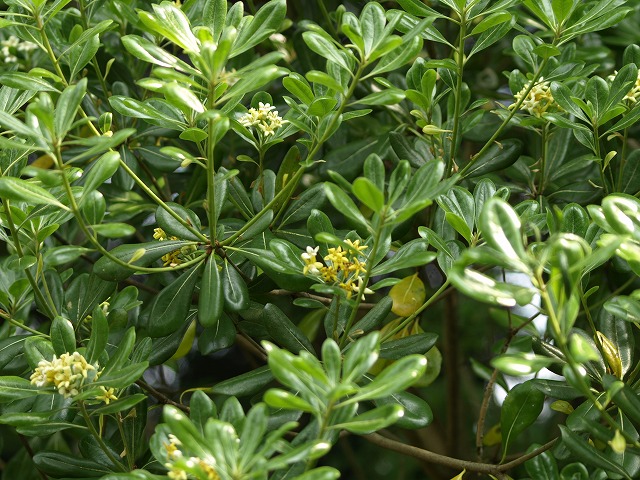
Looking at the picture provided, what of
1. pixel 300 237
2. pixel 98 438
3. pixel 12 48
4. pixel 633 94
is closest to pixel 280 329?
pixel 300 237

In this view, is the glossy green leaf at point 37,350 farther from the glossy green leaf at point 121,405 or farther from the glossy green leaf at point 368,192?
the glossy green leaf at point 368,192

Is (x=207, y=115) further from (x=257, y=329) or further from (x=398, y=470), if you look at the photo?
(x=398, y=470)

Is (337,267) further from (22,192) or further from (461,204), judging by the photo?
(22,192)

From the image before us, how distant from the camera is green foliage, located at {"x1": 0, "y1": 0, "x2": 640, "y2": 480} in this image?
862 millimetres

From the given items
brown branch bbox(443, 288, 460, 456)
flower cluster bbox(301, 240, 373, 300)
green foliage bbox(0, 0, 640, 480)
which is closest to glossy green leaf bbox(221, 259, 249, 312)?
green foliage bbox(0, 0, 640, 480)

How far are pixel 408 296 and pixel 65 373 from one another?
67cm

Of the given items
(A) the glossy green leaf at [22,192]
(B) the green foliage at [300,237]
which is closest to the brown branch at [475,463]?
(B) the green foliage at [300,237]

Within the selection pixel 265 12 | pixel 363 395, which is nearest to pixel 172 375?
pixel 265 12

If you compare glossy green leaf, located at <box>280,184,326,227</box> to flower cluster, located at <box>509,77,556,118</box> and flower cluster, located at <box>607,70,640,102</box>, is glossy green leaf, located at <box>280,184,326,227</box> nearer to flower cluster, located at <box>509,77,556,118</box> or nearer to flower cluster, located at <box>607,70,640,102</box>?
flower cluster, located at <box>509,77,556,118</box>

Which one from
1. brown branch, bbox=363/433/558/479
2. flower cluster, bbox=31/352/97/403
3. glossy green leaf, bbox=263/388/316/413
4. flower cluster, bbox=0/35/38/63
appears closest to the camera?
glossy green leaf, bbox=263/388/316/413

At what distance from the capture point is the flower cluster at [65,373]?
106 centimetres

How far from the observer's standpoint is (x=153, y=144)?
179 cm

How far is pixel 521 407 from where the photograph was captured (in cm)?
129

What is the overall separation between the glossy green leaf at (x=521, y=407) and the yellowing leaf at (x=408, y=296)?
256 millimetres
